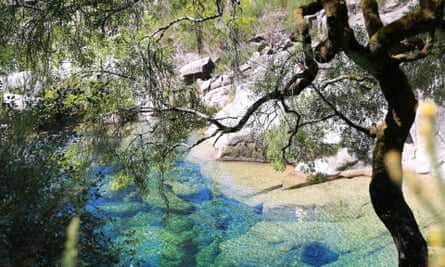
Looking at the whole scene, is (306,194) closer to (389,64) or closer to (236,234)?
(236,234)

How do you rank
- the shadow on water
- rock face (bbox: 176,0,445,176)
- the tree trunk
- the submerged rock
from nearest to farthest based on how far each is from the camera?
the tree trunk < the submerged rock < rock face (bbox: 176,0,445,176) < the shadow on water

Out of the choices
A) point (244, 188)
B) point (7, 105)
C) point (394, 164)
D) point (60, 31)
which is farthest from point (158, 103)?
point (244, 188)

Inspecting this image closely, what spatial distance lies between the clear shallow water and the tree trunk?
276cm

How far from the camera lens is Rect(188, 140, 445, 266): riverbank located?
692 centimetres

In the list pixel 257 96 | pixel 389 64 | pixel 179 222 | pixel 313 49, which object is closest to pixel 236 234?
pixel 179 222

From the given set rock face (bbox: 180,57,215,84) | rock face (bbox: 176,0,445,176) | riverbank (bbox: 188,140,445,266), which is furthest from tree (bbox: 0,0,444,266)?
rock face (bbox: 180,57,215,84)

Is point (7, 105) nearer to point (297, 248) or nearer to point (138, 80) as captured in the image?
point (138, 80)

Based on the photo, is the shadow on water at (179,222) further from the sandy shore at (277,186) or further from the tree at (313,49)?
the tree at (313,49)

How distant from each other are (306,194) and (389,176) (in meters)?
5.57

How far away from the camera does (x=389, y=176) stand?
3.14 meters

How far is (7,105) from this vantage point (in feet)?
13.5

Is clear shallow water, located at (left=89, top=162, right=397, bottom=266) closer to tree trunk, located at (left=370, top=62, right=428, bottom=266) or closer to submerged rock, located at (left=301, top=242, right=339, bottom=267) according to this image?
submerged rock, located at (left=301, top=242, right=339, bottom=267)

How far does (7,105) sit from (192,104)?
7.14ft

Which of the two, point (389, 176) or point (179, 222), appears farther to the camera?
point (179, 222)
